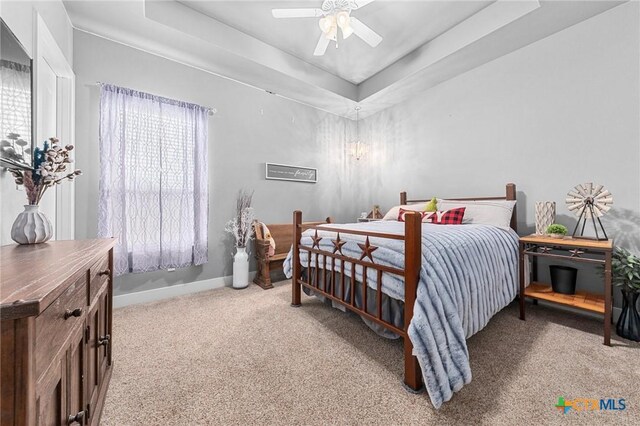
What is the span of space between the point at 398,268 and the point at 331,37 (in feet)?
6.55

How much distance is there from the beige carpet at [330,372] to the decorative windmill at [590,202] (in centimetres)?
88

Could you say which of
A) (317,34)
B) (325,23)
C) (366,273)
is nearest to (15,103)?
(325,23)

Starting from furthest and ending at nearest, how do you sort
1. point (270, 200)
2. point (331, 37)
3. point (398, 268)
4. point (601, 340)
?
point (270, 200) < point (331, 37) < point (601, 340) < point (398, 268)

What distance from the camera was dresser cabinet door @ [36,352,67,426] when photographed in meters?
0.59

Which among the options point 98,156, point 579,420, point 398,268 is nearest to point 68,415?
point 398,268

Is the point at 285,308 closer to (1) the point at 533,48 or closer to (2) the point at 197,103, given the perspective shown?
(2) the point at 197,103

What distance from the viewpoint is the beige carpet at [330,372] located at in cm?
124

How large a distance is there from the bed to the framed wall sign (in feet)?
4.96

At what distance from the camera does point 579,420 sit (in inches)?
47.6

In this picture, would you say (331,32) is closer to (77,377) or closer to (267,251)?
(267,251)

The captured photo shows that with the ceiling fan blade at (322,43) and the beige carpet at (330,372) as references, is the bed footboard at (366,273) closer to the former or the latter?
the beige carpet at (330,372)

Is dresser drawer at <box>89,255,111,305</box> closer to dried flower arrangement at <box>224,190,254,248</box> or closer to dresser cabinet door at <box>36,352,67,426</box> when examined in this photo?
dresser cabinet door at <box>36,352,67,426</box>

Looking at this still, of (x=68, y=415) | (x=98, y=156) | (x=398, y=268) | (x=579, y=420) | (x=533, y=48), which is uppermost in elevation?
Answer: (x=533, y=48)

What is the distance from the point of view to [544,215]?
2375 millimetres
